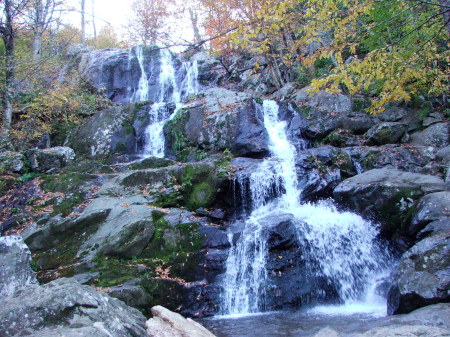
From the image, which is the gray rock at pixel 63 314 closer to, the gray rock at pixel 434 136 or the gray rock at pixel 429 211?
the gray rock at pixel 429 211

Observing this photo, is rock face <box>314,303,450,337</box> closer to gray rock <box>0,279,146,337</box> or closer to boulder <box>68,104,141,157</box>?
gray rock <box>0,279,146,337</box>

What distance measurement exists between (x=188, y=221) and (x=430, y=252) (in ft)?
17.6

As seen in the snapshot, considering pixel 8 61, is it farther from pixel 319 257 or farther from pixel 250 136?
pixel 319 257

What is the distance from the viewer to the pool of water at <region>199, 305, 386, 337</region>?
17.1 ft

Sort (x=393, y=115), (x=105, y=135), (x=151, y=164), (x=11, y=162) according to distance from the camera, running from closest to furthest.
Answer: (x=11, y=162) < (x=151, y=164) < (x=393, y=115) < (x=105, y=135)

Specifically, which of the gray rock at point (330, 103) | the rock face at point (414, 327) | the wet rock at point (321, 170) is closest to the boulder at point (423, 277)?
the rock face at point (414, 327)

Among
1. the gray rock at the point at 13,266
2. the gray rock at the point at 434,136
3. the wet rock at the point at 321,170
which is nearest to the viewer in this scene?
the gray rock at the point at 13,266

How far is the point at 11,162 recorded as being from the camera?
11164 millimetres

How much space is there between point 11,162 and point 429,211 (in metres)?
12.2

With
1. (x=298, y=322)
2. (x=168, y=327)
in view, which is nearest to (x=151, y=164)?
(x=298, y=322)

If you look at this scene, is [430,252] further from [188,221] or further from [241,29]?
[188,221]

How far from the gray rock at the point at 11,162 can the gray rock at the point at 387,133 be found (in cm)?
1252

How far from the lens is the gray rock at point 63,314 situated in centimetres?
288

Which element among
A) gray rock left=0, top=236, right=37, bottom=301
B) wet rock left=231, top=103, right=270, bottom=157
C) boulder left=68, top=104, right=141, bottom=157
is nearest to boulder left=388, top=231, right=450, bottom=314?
gray rock left=0, top=236, right=37, bottom=301
